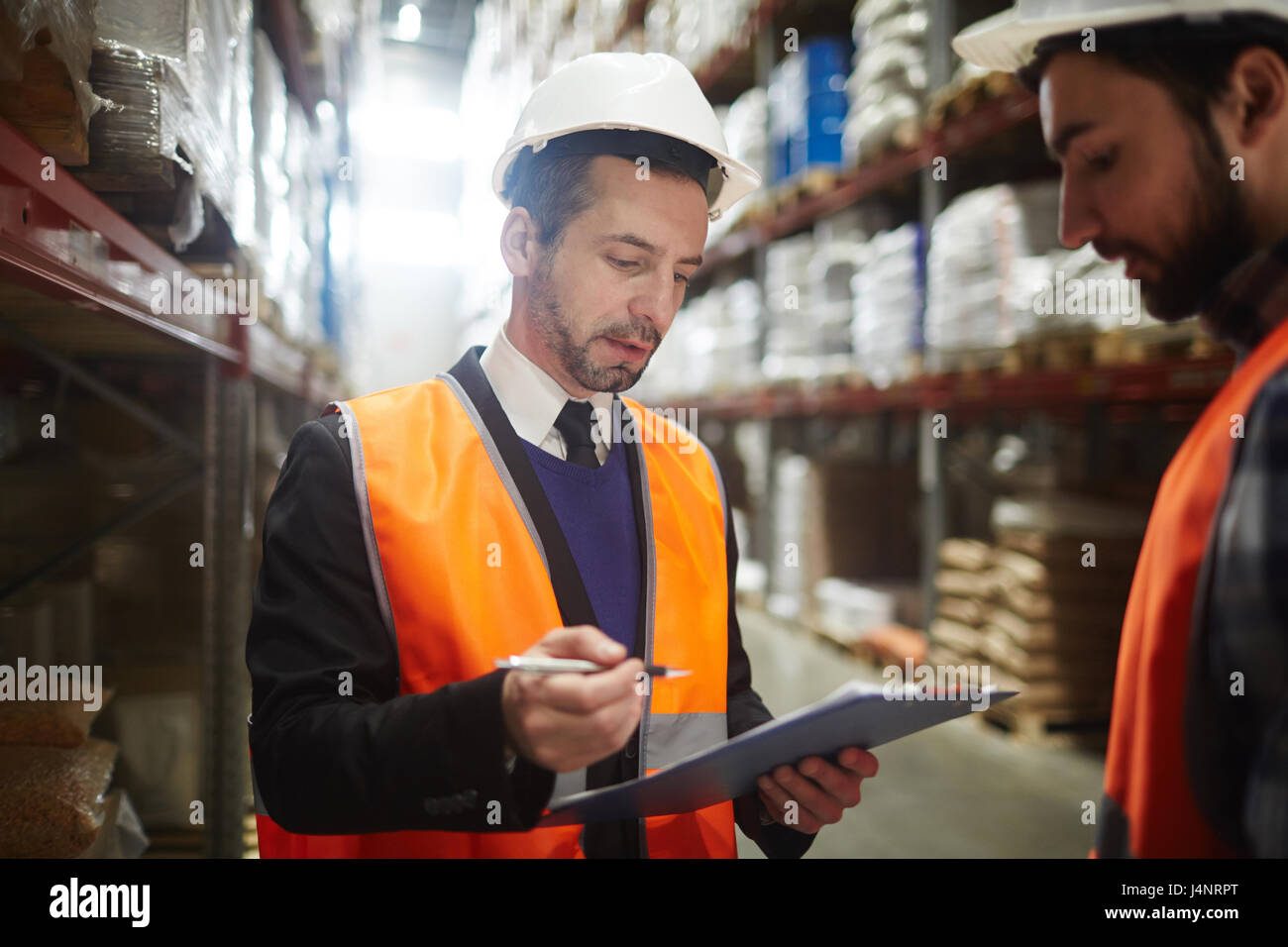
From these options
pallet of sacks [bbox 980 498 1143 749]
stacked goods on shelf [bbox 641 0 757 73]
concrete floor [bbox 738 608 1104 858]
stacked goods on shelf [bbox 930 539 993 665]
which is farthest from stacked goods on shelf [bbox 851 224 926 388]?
stacked goods on shelf [bbox 641 0 757 73]

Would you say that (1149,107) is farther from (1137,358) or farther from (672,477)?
(1137,358)

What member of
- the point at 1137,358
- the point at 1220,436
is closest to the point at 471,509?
the point at 1220,436

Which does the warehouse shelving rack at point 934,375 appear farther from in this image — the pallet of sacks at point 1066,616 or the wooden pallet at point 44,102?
the wooden pallet at point 44,102

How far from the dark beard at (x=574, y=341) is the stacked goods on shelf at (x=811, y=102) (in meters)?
4.51

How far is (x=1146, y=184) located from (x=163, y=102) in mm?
1672

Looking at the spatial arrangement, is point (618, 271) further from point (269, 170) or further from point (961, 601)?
point (961, 601)

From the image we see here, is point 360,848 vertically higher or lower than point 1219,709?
lower

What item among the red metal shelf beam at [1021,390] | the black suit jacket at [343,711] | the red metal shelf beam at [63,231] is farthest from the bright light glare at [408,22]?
the red metal shelf beam at [1021,390]

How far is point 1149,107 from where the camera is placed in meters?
0.96

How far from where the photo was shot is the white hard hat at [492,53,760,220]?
3.75ft

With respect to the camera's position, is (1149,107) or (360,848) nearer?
(1149,107)

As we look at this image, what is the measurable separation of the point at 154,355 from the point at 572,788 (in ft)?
8.34

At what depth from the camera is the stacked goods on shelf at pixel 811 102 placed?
502 centimetres
